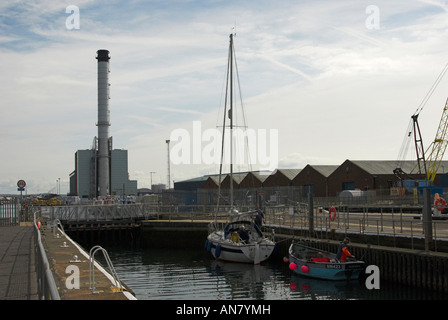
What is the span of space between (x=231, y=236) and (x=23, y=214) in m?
25.0

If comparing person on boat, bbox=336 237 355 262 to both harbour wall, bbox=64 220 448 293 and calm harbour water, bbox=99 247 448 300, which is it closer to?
calm harbour water, bbox=99 247 448 300

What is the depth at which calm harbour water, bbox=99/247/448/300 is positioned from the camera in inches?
900

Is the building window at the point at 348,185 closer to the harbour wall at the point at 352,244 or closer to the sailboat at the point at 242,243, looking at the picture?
the harbour wall at the point at 352,244

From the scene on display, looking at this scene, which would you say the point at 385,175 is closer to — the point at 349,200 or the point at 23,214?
the point at 349,200

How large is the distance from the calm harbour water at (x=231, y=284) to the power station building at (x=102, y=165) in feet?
203

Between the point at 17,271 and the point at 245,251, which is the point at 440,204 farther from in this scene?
the point at 17,271

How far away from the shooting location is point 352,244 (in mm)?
27375

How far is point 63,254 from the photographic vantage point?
21.7 meters

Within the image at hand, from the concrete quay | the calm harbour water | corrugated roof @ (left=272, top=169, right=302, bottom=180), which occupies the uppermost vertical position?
corrugated roof @ (left=272, top=169, right=302, bottom=180)

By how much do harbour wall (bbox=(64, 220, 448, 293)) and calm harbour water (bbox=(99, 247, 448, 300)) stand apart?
66cm

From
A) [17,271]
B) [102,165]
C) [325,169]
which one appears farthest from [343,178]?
[17,271]

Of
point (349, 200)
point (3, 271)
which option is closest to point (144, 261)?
point (3, 271)

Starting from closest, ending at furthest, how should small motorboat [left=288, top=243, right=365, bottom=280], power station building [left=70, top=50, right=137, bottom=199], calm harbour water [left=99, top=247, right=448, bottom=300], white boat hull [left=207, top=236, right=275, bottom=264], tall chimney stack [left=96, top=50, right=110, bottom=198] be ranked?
calm harbour water [left=99, top=247, right=448, bottom=300]
small motorboat [left=288, top=243, right=365, bottom=280]
white boat hull [left=207, top=236, right=275, bottom=264]
tall chimney stack [left=96, top=50, right=110, bottom=198]
power station building [left=70, top=50, right=137, bottom=199]

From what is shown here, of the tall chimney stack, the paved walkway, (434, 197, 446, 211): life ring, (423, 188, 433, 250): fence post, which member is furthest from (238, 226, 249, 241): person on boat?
the tall chimney stack
